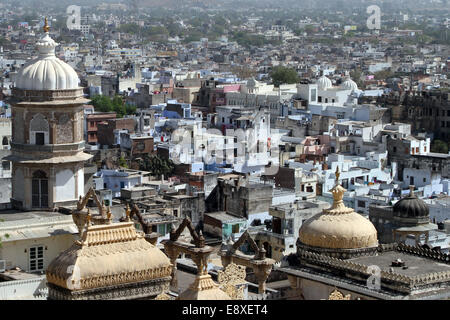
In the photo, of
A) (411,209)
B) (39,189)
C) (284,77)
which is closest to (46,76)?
(39,189)

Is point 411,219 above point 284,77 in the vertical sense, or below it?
below

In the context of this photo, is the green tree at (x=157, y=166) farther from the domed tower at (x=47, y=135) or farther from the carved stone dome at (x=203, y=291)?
the carved stone dome at (x=203, y=291)

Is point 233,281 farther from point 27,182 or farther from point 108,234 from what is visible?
point 27,182

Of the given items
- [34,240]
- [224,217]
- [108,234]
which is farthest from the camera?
[224,217]

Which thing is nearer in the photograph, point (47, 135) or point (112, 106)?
point (47, 135)

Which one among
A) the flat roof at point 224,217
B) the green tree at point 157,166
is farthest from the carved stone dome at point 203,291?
the green tree at point 157,166

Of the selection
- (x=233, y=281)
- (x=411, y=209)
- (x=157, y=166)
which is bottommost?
(x=157, y=166)
